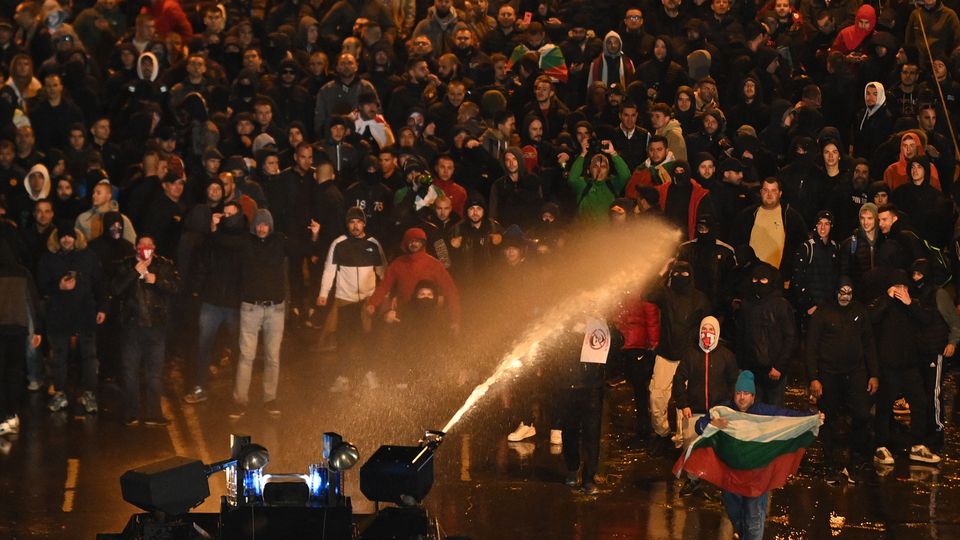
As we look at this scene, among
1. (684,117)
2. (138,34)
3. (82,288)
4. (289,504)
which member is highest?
(138,34)

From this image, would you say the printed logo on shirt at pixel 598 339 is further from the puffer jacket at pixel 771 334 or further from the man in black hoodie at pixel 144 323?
the man in black hoodie at pixel 144 323

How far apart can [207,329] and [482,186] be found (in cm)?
417

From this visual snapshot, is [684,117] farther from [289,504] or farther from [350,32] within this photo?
[289,504]

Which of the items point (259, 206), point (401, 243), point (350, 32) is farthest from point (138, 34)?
point (401, 243)

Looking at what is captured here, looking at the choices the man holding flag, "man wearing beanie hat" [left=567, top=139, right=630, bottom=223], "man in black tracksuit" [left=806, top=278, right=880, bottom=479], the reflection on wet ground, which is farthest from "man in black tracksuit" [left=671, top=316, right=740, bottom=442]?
"man wearing beanie hat" [left=567, top=139, right=630, bottom=223]

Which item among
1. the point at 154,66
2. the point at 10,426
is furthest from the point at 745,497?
the point at 154,66

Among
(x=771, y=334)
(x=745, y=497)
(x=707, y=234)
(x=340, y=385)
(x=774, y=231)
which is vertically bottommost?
(x=745, y=497)

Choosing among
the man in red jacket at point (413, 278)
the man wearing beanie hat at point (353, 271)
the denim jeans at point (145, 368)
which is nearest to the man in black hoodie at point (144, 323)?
the denim jeans at point (145, 368)

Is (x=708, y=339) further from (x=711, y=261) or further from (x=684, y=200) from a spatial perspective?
(x=684, y=200)

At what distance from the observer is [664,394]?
1659 cm

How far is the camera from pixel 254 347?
1808cm

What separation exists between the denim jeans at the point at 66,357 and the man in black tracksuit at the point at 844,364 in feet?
24.0

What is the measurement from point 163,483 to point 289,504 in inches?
29.9

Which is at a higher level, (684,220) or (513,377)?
(684,220)
